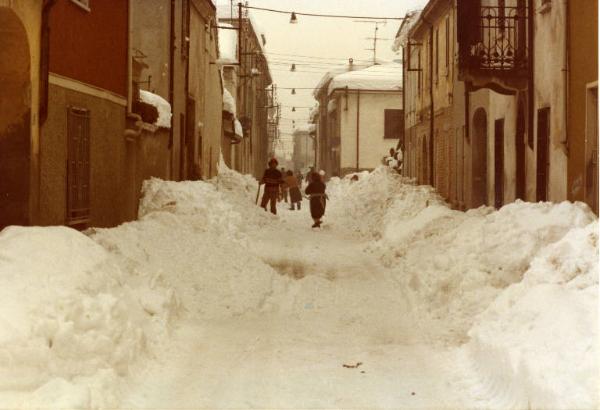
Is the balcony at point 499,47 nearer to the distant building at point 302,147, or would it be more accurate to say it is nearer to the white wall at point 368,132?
the white wall at point 368,132

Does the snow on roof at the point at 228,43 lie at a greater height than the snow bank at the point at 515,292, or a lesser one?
greater

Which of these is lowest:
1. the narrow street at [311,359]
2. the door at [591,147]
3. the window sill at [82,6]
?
the narrow street at [311,359]

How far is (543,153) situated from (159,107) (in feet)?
29.3

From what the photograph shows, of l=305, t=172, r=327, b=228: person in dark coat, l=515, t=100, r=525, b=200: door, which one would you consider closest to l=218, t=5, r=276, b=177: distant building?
l=305, t=172, r=327, b=228: person in dark coat

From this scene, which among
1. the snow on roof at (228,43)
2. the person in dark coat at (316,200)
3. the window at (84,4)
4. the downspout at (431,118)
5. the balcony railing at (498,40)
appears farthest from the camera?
the snow on roof at (228,43)

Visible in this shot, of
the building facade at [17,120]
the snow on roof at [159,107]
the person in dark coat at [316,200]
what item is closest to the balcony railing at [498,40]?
the snow on roof at [159,107]

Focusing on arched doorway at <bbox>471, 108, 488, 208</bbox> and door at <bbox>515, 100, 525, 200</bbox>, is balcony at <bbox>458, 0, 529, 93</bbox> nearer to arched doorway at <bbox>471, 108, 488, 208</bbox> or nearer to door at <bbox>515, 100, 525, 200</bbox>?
door at <bbox>515, 100, 525, 200</bbox>

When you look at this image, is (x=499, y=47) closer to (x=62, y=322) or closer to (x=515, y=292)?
(x=515, y=292)

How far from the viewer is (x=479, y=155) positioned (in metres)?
22.8

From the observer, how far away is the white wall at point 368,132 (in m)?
52.6

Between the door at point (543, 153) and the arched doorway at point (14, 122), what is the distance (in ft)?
28.9

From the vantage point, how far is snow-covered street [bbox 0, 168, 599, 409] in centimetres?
637

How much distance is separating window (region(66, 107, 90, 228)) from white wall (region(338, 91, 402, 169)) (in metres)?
39.4

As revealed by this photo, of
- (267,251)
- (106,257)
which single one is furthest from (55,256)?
(267,251)
